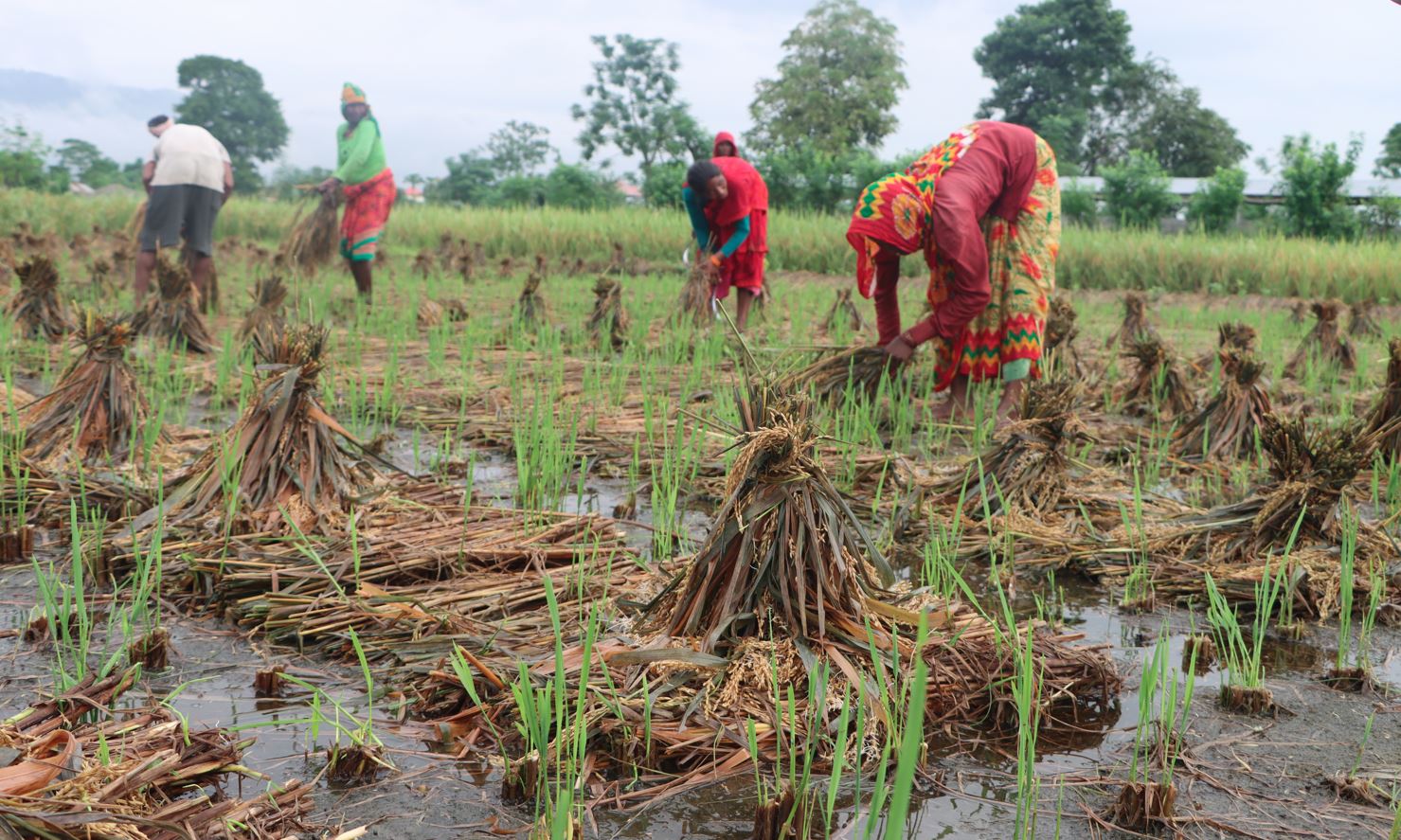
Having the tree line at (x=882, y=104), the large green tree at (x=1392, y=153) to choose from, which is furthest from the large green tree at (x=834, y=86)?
the large green tree at (x=1392, y=153)

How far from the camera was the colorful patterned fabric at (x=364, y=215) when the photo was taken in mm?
7652

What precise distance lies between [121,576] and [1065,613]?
2157mm

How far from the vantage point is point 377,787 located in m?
1.63

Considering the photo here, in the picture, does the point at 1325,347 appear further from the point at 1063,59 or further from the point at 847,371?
the point at 1063,59

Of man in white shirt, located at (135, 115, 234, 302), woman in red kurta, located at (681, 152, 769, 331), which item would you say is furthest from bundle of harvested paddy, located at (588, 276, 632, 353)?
man in white shirt, located at (135, 115, 234, 302)

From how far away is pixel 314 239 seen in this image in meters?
8.27

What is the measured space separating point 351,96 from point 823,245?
6.22 m

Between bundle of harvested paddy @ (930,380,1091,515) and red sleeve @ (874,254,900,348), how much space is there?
4.03 feet

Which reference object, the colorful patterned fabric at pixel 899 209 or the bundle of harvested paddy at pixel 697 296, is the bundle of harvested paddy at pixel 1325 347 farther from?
the bundle of harvested paddy at pixel 697 296

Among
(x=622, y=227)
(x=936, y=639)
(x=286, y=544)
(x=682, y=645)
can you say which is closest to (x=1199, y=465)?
(x=936, y=639)

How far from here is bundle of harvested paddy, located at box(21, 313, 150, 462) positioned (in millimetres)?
3381

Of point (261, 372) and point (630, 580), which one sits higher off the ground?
point (261, 372)

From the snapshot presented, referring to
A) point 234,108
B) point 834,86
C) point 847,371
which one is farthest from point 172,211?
point 234,108

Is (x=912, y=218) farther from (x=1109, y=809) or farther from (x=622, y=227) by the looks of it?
(x=622, y=227)
